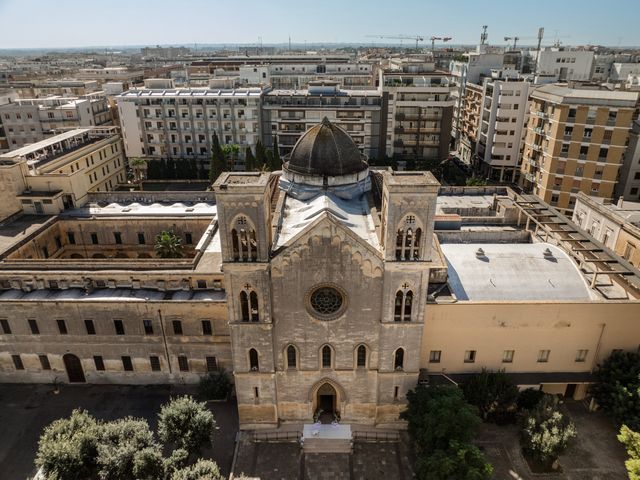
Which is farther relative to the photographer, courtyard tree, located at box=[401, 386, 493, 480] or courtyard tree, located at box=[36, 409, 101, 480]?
courtyard tree, located at box=[401, 386, 493, 480]

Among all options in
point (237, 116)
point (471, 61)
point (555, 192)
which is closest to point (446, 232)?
point (555, 192)

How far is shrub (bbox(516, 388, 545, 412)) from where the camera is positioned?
124 feet

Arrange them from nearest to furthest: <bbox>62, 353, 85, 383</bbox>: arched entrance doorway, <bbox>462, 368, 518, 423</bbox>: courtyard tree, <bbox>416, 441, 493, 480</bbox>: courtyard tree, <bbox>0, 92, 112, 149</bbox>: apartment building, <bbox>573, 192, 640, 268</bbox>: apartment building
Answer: <bbox>416, 441, 493, 480</bbox>: courtyard tree, <bbox>462, 368, 518, 423</bbox>: courtyard tree, <bbox>62, 353, 85, 383</bbox>: arched entrance doorway, <bbox>573, 192, 640, 268</bbox>: apartment building, <bbox>0, 92, 112, 149</bbox>: apartment building

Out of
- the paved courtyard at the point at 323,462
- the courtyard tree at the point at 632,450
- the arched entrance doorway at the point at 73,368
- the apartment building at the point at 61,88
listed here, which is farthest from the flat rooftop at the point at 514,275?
the apartment building at the point at 61,88

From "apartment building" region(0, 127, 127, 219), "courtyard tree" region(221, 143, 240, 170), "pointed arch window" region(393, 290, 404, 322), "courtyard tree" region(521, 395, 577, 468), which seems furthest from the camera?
"courtyard tree" region(221, 143, 240, 170)

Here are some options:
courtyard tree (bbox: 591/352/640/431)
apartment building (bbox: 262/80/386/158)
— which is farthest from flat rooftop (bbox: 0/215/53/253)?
courtyard tree (bbox: 591/352/640/431)

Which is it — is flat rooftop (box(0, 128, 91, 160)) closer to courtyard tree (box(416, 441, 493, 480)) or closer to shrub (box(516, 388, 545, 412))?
courtyard tree (box(416, 441, 493, 480))

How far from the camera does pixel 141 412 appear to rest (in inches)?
1603

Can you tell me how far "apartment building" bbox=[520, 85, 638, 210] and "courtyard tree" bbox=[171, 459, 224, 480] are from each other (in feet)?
240

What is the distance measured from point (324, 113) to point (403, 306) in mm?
69339

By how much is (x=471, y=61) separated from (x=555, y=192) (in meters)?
49.9

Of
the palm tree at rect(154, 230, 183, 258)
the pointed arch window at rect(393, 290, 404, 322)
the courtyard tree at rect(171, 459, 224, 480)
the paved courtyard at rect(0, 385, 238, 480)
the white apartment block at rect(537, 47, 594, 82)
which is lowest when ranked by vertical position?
the paved courtyard at rect(0, 385, 238, 480)

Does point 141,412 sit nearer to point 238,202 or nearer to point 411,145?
point 238,202

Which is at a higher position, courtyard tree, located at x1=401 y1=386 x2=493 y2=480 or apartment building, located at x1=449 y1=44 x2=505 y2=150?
apartment building, located at x1=449 y1=44 x2=505 y2=150
